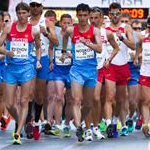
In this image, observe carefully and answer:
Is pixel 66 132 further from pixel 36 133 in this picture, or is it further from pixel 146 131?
pixel 146 131

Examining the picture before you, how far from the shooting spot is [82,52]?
45.9ft

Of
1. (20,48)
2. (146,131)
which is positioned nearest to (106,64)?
(146,131)

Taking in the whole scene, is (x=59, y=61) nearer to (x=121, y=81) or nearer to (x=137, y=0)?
(x=121, y=81)

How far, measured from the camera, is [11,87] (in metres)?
13.6

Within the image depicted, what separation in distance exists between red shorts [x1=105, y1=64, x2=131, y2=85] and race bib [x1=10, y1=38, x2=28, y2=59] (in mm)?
2252

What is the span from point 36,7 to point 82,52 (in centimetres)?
135

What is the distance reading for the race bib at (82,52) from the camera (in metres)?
14.0

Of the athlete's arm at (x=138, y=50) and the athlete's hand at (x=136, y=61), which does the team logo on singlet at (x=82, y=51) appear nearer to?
the athlete's arm at (x=138, y=50)

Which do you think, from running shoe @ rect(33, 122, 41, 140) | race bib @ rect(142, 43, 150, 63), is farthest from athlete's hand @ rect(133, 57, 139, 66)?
running shoe @ rect(33, 122, 41, 140)

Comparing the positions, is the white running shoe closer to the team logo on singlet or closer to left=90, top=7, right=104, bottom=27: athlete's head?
the team logo on singlet

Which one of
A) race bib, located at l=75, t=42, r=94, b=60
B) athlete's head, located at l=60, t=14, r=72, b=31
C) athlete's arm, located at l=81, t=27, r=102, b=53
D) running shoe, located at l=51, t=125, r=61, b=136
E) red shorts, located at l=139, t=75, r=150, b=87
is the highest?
athlete's head, located at l=60, t=14, r=72, b=31

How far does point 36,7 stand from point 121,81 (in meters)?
2.19

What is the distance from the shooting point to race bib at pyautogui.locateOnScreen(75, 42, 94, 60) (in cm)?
1397

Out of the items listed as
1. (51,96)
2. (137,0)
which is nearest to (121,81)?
(51,96)
